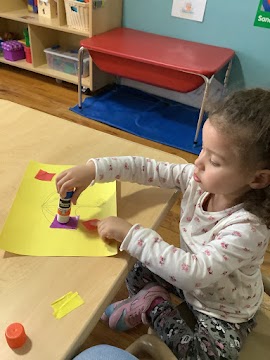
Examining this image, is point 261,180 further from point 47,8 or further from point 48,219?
point 47,8

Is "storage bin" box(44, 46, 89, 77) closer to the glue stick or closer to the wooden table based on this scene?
the wooden table

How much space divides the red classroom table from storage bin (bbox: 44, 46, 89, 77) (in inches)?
14.0

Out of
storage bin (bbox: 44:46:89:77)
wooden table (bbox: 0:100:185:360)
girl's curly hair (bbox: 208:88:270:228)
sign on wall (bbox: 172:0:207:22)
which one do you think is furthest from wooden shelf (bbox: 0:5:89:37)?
girl's curly hair (bbox: 208:88:270:228)

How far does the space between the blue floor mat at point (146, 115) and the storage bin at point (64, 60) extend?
27 centimetres

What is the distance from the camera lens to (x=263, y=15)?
216 centimetres

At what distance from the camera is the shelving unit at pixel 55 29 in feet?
8.09

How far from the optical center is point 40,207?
72 centimetres

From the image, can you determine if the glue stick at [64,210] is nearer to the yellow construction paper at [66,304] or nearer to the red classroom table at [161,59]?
the yellow construction paper at [66,304]

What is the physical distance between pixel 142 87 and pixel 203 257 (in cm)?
232

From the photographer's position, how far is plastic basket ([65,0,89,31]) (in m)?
2.38

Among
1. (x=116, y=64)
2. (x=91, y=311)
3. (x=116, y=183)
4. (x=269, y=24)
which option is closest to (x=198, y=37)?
(x=269, y=24)

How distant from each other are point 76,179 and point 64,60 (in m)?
2.28

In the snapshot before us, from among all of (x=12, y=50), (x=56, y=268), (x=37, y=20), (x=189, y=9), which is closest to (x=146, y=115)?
(x=189, y=9)

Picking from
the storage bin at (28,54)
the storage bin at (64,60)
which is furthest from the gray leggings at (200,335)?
the storage bin at (28,54)
